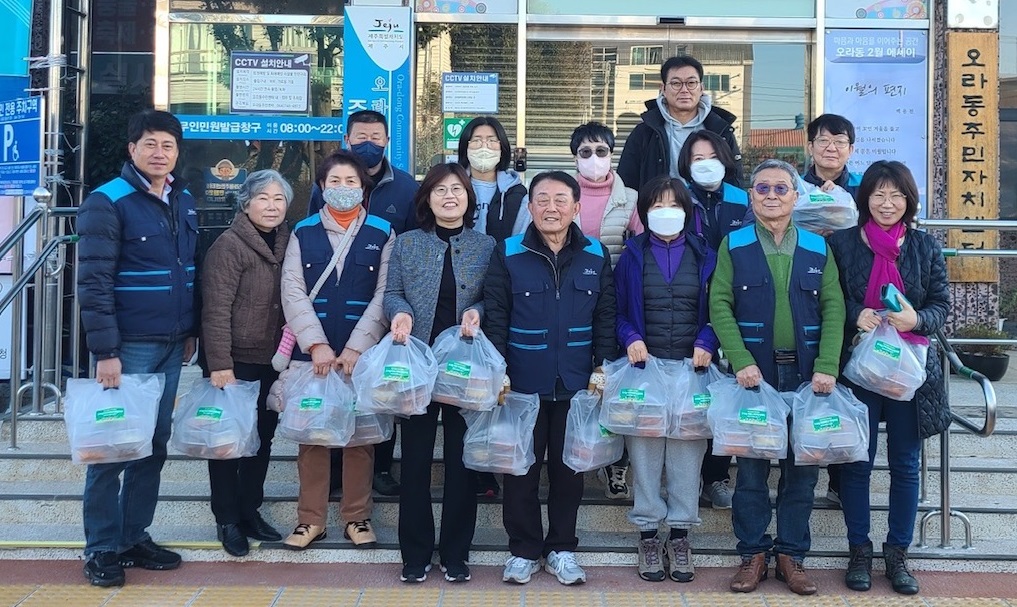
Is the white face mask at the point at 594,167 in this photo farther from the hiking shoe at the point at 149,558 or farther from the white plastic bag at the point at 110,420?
the hiking shoe at the point at 149,558

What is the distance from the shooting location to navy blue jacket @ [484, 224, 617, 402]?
427 centimetres

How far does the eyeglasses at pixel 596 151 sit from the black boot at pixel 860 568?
2.21 meters

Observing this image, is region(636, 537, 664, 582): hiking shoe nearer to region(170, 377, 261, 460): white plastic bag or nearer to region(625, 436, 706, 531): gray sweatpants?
region(625, 436, 706, 531): gray sweatpants

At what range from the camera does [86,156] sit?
7371 millimetres

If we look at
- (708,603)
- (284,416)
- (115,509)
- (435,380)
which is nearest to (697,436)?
(708,603)

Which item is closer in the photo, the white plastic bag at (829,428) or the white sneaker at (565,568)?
the white plastic bag at (829,428)

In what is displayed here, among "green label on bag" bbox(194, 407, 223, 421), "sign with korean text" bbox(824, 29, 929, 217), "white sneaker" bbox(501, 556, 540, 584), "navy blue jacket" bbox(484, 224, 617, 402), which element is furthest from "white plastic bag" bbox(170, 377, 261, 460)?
"sign with korean text" bbox(824, 29, 929, 217)

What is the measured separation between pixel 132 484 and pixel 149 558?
1.27 feet

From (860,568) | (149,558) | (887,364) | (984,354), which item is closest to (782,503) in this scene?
(860,568)

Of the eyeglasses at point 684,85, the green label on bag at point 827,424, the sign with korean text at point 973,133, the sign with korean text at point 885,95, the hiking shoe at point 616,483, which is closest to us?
the green label on bag at point 827,424

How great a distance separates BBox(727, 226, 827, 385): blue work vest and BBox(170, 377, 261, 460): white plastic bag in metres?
2.29

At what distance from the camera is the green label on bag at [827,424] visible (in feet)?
13.3

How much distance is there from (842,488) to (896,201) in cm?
133

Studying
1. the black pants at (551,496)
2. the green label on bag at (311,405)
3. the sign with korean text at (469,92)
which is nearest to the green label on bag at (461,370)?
the black pants at (551,496)
